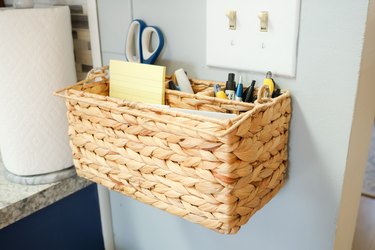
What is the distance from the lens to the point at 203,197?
0.46 m

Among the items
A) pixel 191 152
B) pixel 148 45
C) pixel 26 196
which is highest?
pixel 148 45

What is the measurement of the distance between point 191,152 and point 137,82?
0.18m

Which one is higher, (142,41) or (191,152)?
(142,41)

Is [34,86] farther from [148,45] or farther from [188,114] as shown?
[188,114]

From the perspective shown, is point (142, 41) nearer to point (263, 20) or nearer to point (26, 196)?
point (263, 20)

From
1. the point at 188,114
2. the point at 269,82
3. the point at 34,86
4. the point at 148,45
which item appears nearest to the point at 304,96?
the point at 269,82

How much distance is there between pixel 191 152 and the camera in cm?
45

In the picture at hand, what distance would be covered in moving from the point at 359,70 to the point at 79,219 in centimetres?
60

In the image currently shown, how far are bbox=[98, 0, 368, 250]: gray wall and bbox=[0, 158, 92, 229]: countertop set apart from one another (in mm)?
202

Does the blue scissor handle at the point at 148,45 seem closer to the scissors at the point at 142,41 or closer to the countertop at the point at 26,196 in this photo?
the scissors at the point at 142,41

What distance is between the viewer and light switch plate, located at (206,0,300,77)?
0.49 meters

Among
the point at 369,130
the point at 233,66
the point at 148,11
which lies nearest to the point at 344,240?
the point at 369,130

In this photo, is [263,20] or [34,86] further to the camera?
[34,86]

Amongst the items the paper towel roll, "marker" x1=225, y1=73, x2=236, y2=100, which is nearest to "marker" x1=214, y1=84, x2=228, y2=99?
"marker" x1=225, y1=73, x2=236, y2=100
